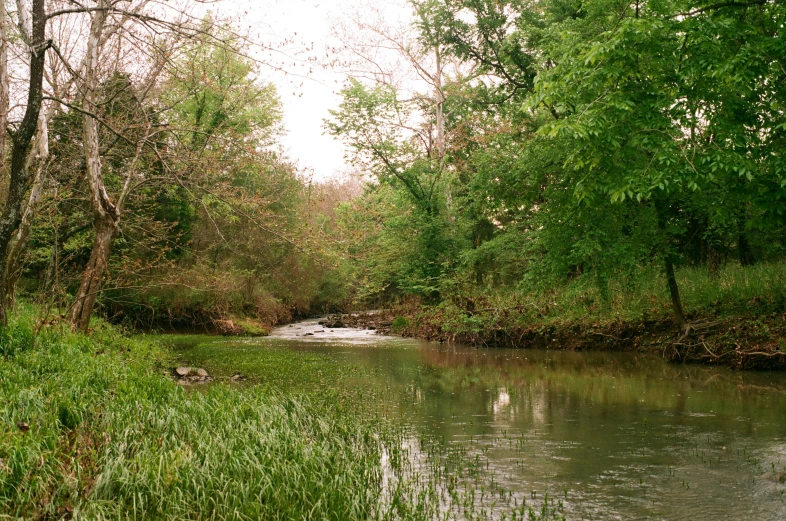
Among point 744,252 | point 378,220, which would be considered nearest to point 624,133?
point 744,252

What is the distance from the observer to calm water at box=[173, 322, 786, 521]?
5863mm

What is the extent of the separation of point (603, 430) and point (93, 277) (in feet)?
37.5

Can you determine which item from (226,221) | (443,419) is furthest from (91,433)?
(226,221)

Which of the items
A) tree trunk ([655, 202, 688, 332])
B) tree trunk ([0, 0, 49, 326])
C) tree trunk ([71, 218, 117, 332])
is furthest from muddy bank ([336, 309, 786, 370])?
tree trunk ([0, 0, 49, 326])

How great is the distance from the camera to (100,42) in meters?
13.0

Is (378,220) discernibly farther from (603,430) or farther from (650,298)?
(603,430)

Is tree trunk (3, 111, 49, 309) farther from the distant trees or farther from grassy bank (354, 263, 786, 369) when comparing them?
grassy bank (354, 263, 786, 369)

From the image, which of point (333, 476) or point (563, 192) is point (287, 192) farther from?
point (333, 476)

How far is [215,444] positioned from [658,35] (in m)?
9.93

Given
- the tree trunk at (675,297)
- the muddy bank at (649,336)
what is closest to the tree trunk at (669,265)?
the tree trunk at (675,297)

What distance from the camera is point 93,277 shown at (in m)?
13.7

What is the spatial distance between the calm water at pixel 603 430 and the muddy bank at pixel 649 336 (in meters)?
0.64

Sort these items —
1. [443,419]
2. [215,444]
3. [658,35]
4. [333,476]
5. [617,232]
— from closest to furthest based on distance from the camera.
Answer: [333,476] < [215,444] < [443,419] < [658,35] < [617,232]

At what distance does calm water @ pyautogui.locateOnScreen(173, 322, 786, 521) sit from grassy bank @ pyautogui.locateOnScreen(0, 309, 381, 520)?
135 centimetres
